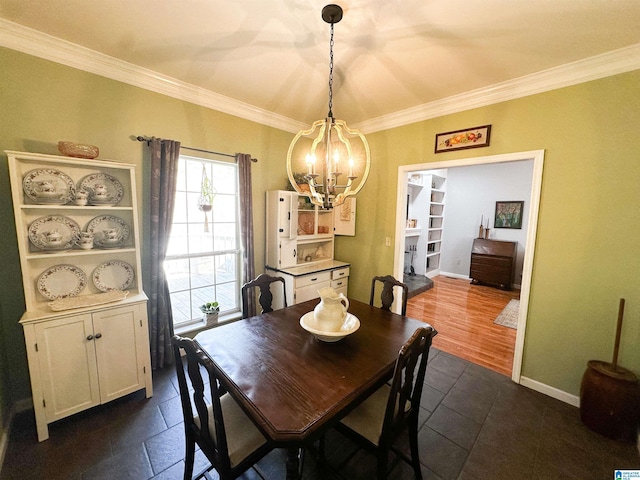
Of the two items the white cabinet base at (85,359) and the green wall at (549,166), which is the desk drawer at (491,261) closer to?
the green wall at (549,166)

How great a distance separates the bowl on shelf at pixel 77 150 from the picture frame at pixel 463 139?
10.6ft

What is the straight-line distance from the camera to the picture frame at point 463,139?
8.22ft

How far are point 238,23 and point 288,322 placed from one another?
2.08 meters

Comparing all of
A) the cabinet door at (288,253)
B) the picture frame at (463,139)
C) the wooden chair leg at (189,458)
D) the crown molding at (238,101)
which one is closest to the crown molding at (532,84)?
the crown molding at (238,101)

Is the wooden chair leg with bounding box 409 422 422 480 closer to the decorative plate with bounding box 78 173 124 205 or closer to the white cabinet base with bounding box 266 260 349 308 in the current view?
the white cabinet base with bounding box 266 260 349 308

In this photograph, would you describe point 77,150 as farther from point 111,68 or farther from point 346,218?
point 346,218

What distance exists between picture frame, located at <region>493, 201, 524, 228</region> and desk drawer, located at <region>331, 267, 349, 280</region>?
14.1 ft

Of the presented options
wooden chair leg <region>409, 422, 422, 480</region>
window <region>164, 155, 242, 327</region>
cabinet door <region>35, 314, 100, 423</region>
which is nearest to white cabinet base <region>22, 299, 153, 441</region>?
cabinet door <region>35, 314, 100, 423</region>

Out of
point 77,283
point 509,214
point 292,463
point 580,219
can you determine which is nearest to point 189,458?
point 292,463

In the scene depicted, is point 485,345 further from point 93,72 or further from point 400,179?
point 93,72

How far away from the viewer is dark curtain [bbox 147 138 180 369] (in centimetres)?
229

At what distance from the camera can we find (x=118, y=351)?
1.95 m

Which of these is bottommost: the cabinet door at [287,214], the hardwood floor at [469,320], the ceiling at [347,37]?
the hardwood floor at [469,320]

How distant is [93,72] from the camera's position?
2025mm
